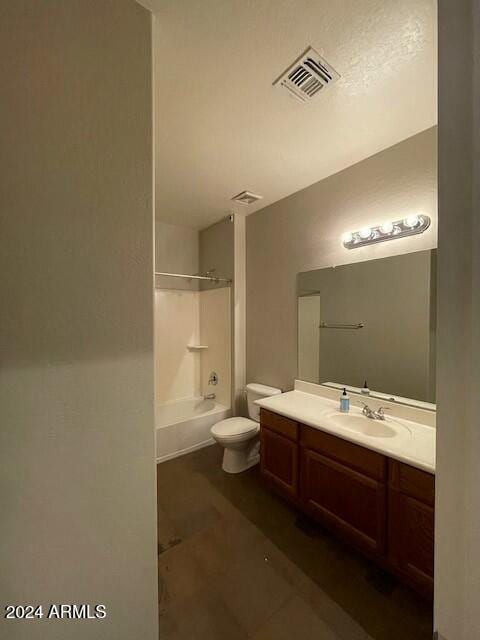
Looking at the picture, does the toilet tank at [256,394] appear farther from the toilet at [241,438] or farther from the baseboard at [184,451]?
the baseboard at [184,451]

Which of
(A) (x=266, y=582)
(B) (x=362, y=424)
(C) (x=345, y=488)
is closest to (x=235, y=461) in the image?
(A) (x=266, y=582)

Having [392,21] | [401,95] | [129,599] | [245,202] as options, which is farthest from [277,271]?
[129,599]

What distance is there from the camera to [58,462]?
0.76 metres

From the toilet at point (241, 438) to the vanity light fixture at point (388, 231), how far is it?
1.50 metres

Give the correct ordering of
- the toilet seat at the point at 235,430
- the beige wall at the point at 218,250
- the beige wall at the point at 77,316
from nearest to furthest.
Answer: the beige wall at the point at 77,316
the toilet seat at the point at 235,430
the beige wall at the point at 218,250

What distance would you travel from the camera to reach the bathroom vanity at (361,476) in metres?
1.20

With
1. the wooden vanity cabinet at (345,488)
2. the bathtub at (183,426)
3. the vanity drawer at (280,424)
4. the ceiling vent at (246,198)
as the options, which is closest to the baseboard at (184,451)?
the bathtub at (183,426)

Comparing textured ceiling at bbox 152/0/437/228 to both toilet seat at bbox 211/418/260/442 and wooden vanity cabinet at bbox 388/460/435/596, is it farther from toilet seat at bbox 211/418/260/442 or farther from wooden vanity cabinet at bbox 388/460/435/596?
toilet seat at bbox 211/418/260/442

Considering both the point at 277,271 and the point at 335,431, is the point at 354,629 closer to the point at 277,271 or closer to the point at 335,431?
the point at 335,431

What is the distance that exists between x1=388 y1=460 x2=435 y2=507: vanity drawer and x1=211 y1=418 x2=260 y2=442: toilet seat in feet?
3.99

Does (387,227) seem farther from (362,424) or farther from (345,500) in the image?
(345,500)

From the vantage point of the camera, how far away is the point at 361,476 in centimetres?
141

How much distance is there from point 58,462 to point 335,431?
4.49 feet

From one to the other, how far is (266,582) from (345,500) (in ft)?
→ 2.02
